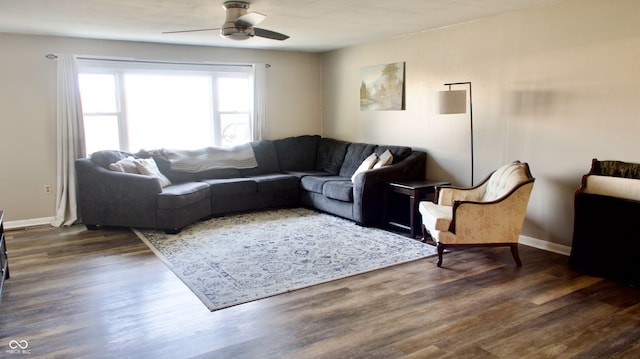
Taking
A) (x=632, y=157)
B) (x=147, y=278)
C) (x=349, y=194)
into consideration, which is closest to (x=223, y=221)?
(x=349, y=194)

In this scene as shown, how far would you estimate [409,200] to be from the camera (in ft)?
17.9

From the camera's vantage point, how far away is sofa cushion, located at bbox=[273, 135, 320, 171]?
A: 7133 mm

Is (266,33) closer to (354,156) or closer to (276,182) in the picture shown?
(276,182)

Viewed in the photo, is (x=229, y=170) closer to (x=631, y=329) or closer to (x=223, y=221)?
(x=223, y=221)

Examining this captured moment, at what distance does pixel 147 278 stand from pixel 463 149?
3.50 meters

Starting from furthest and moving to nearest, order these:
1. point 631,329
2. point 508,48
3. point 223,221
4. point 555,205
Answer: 1. point 223,221
2. point 508,48
3. point 555,205
4. point 631,329

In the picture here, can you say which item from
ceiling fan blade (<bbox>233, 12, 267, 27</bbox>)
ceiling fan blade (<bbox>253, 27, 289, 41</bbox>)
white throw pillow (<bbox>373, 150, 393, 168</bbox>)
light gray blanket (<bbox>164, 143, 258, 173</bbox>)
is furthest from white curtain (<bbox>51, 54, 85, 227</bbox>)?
white throw pillow (<bbox>373, 150, 393, 168</bbox>)

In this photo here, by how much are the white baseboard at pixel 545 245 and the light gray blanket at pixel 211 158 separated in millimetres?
3732

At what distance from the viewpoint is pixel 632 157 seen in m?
3.83

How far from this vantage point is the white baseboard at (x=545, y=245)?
4367mm

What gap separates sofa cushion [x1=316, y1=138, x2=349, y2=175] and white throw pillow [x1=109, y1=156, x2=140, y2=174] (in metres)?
2.65

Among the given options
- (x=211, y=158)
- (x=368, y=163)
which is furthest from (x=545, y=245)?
(x=211, y=158)

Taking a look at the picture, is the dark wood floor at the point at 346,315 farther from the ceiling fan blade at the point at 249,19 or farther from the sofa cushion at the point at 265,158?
the sofa cushion at the point at 265,158

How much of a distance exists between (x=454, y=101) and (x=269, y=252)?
7.64 feet
